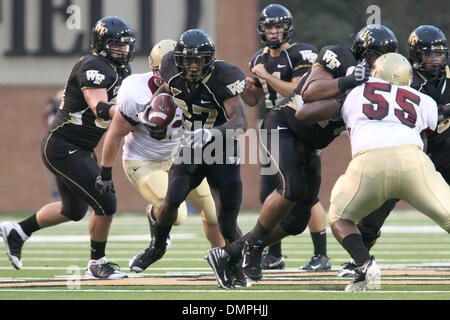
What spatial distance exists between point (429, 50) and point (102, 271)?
2.56 m

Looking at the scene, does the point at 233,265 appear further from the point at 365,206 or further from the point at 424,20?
the point at 424,20

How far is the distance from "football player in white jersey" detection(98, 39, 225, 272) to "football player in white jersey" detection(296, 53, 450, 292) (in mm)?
1426

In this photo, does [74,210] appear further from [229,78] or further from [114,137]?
[229,78]

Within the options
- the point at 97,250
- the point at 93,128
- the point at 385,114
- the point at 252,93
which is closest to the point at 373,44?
the point at 385,114

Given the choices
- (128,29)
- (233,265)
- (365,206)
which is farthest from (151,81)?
(365,206)

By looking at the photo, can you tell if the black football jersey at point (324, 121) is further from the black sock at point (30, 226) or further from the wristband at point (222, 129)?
the black sock at point (30, 226)

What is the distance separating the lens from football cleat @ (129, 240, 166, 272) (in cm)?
664

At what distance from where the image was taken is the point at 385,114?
557 centimetres

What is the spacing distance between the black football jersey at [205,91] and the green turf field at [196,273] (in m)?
1.01

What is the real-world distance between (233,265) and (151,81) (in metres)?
1.50

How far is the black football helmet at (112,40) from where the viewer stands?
6.90 m

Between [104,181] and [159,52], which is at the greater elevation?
[159,52]

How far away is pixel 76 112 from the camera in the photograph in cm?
706
